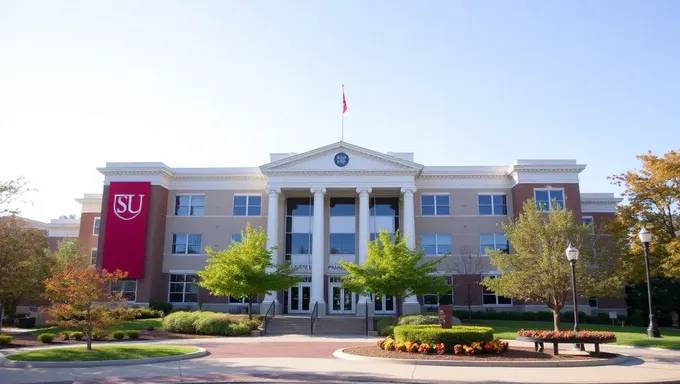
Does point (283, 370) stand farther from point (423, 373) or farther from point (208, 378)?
point (423, 373)

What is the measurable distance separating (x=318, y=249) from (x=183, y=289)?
11502 mm

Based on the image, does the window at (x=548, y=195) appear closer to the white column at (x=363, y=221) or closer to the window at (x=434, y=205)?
the window at (x=434, y=205)

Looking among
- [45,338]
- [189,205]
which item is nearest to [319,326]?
[45,338]

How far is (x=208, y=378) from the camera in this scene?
14.0m

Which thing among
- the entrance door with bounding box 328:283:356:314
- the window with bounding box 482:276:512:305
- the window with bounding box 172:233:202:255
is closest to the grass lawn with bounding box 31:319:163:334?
the window with bounding box 172:233:202:255

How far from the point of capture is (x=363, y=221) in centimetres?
4141

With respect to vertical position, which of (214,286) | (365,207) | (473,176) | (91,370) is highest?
(473,176)

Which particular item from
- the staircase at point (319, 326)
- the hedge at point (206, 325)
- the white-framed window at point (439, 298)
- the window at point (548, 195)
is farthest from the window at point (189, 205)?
the window at point (548, 195)

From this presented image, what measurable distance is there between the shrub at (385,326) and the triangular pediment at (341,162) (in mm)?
13658

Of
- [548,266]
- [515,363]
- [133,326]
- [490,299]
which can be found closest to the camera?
[515,363]

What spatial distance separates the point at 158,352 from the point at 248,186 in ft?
90.0

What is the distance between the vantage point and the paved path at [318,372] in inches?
540

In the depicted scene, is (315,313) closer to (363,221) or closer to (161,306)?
(363,221)

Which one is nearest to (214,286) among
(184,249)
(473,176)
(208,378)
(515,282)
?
(184,249)
